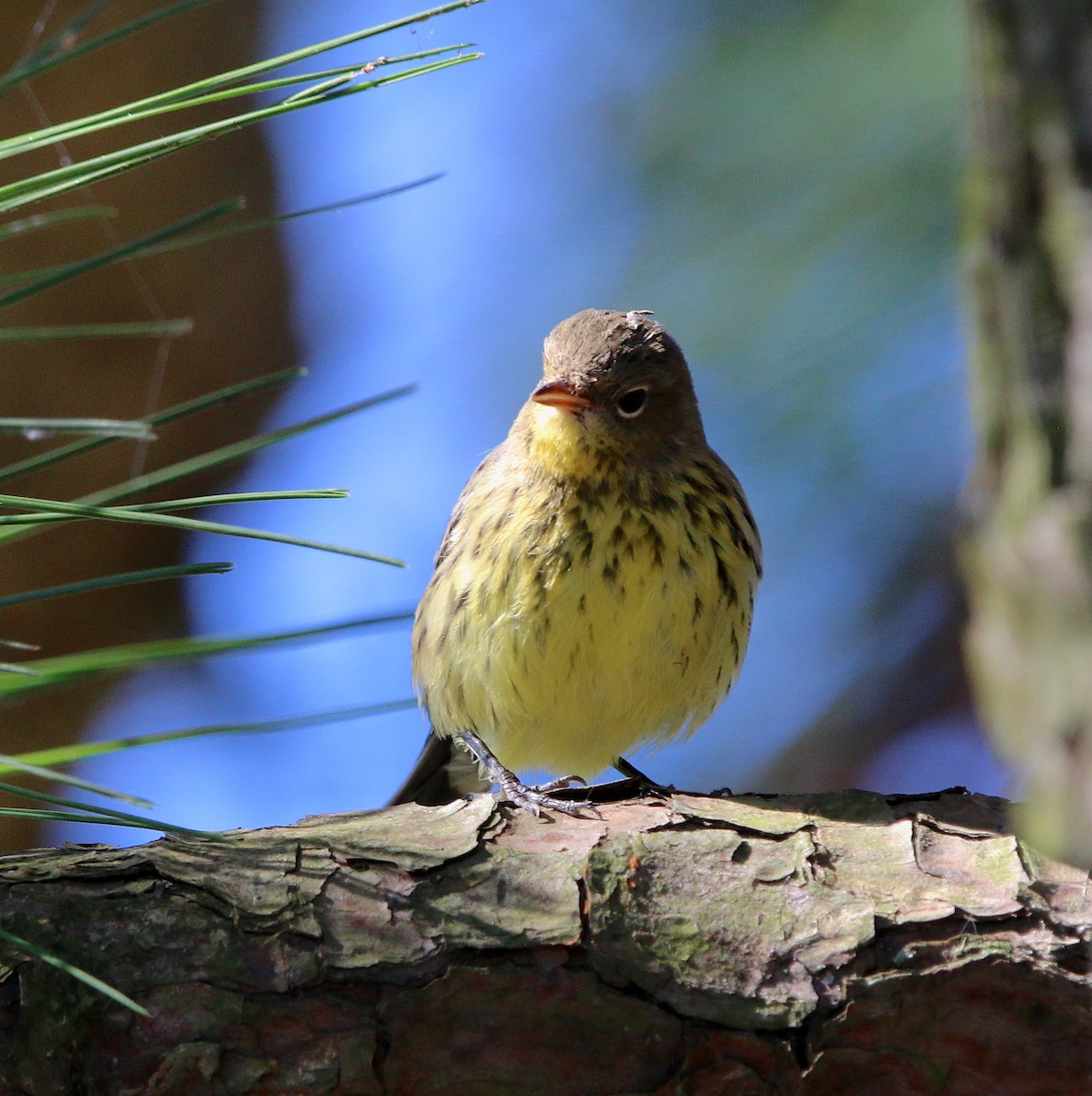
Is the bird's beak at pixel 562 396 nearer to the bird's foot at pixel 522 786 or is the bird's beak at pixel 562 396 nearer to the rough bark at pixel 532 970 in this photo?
the bird's foot at pixel 522 786

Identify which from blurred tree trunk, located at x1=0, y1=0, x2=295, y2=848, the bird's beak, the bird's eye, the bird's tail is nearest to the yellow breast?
the bird's beak

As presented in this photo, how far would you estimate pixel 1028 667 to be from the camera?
175 cm

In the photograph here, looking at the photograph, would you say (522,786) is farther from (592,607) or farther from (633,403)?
(633,403)

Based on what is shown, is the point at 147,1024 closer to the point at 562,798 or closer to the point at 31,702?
the point at 562,798

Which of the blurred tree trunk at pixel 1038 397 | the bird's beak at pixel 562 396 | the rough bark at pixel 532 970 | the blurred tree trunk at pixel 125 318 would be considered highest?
the blurred tree trunk at pixel 125 318

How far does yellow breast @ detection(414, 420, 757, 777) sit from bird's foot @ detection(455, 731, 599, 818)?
0.08 meters

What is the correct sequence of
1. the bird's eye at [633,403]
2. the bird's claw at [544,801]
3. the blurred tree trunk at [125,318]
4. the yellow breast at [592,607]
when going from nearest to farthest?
1. the bird's claw at [544,801]
2. the yellow breast at [592,607]
3. the bird's eye at [633,403]
4. the blurred tree trunk at [125,318]

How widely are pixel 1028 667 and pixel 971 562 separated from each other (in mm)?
219

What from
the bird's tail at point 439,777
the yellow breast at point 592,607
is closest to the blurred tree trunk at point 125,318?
the bird's tail at point 439,777

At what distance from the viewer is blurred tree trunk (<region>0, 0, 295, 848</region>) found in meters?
4.47

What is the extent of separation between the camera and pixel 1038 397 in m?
1.77

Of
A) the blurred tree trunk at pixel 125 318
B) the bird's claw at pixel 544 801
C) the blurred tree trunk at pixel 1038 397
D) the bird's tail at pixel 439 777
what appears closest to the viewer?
the blurred tree trunk at pixel 1038 397

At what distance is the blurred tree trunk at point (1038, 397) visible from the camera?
1.71m

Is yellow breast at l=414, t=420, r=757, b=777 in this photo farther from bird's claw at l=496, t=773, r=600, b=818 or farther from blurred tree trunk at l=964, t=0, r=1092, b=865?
blurred tree trunk at l=964, t=0, r=1092, b=865
